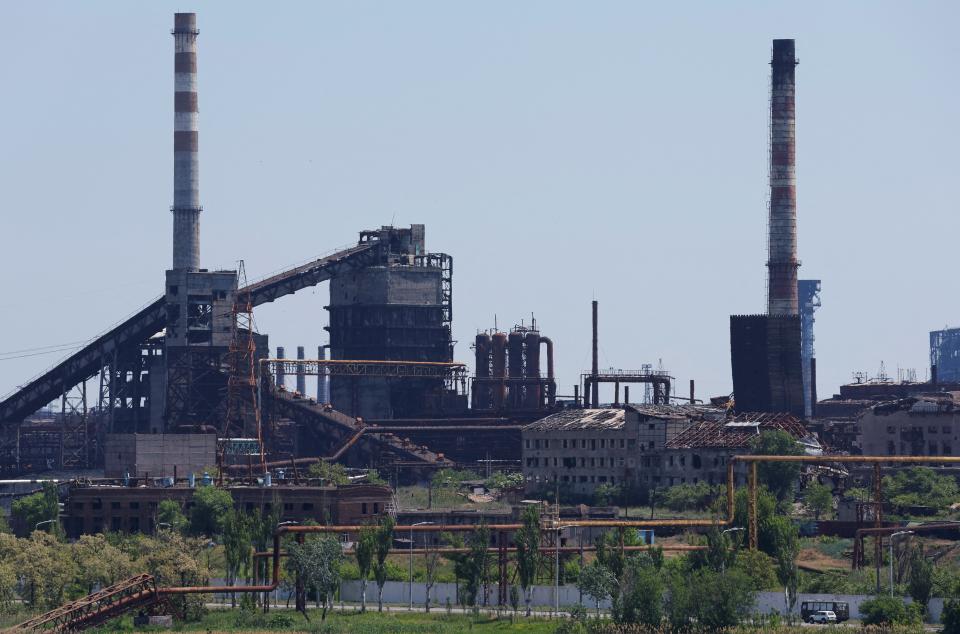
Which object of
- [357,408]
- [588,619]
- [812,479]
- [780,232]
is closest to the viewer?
[588,619]

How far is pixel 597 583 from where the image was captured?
86625 mm

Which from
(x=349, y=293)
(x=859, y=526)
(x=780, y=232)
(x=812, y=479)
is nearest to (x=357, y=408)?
(x=349, y=293)

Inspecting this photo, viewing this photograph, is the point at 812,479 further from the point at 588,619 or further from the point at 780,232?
the point at 588,619

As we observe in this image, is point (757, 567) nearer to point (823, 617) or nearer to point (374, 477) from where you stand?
point (823, 617)

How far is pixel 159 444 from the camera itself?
150000mm

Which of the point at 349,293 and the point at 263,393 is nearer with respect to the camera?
the point at 263,393

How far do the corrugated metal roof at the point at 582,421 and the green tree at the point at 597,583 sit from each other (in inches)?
2389

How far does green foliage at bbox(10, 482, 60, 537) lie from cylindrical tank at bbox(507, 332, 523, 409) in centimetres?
5530

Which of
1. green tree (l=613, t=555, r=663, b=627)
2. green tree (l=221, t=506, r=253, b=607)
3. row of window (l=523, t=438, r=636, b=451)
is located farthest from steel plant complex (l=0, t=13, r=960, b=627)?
green tree (l=613, t=555, r=663, b=627)

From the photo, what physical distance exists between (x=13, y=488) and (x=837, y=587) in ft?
235

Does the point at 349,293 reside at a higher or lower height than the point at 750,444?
higher

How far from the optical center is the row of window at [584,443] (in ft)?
482

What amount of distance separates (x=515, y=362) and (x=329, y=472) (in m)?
38.6

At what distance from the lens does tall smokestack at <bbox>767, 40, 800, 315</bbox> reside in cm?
15850
